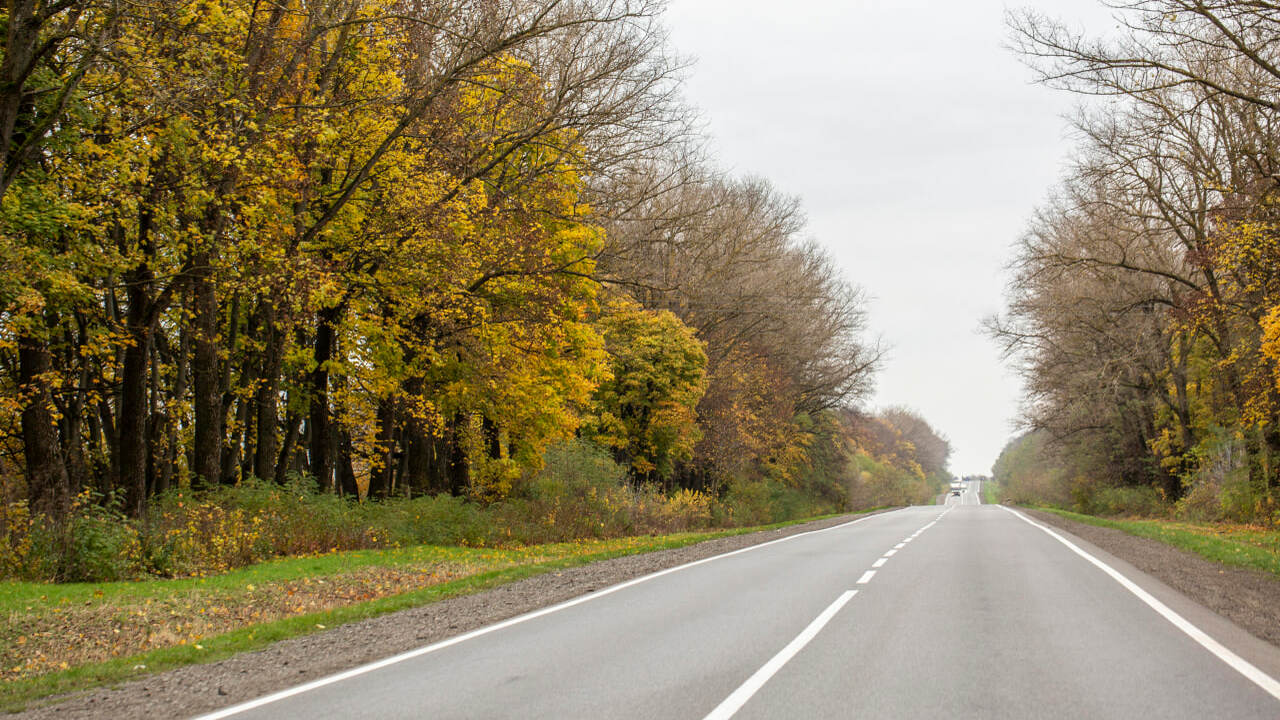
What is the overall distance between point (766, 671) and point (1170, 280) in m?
32.3

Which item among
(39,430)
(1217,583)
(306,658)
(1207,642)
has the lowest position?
(1217,583)

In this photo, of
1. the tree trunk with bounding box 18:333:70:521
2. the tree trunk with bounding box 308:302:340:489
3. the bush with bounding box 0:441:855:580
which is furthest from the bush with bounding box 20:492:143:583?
the tree trunk with bounding box 308:302:340:489

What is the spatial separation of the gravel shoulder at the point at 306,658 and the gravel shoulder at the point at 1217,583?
283 inches

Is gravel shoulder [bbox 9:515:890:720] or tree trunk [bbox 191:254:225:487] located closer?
gravel shoulder [bbox 9:515:890:720]

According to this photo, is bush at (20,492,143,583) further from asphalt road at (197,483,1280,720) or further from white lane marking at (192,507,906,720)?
asphalt road at (197,483,1280,720)

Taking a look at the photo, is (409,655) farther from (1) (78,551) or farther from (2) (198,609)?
(1) (78,551)

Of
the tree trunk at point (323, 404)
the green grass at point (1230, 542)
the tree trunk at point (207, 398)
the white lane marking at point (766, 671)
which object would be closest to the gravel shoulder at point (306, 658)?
the white lane marking at point (766, 671)

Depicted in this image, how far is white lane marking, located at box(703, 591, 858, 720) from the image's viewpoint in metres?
5.27

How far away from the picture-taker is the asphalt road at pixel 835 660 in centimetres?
542

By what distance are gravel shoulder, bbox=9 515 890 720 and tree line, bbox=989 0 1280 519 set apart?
12256 mm

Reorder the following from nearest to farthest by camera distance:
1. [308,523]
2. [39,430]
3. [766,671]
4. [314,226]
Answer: [766,671] → [39,430] → [308,523] → [314,226]

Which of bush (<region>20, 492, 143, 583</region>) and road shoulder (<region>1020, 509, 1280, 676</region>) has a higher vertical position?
bush (<region>20, 492, 143, 583</region>)

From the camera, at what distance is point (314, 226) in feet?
60.5

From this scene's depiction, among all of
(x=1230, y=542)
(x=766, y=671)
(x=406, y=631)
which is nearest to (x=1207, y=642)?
(x=766, y=671)
